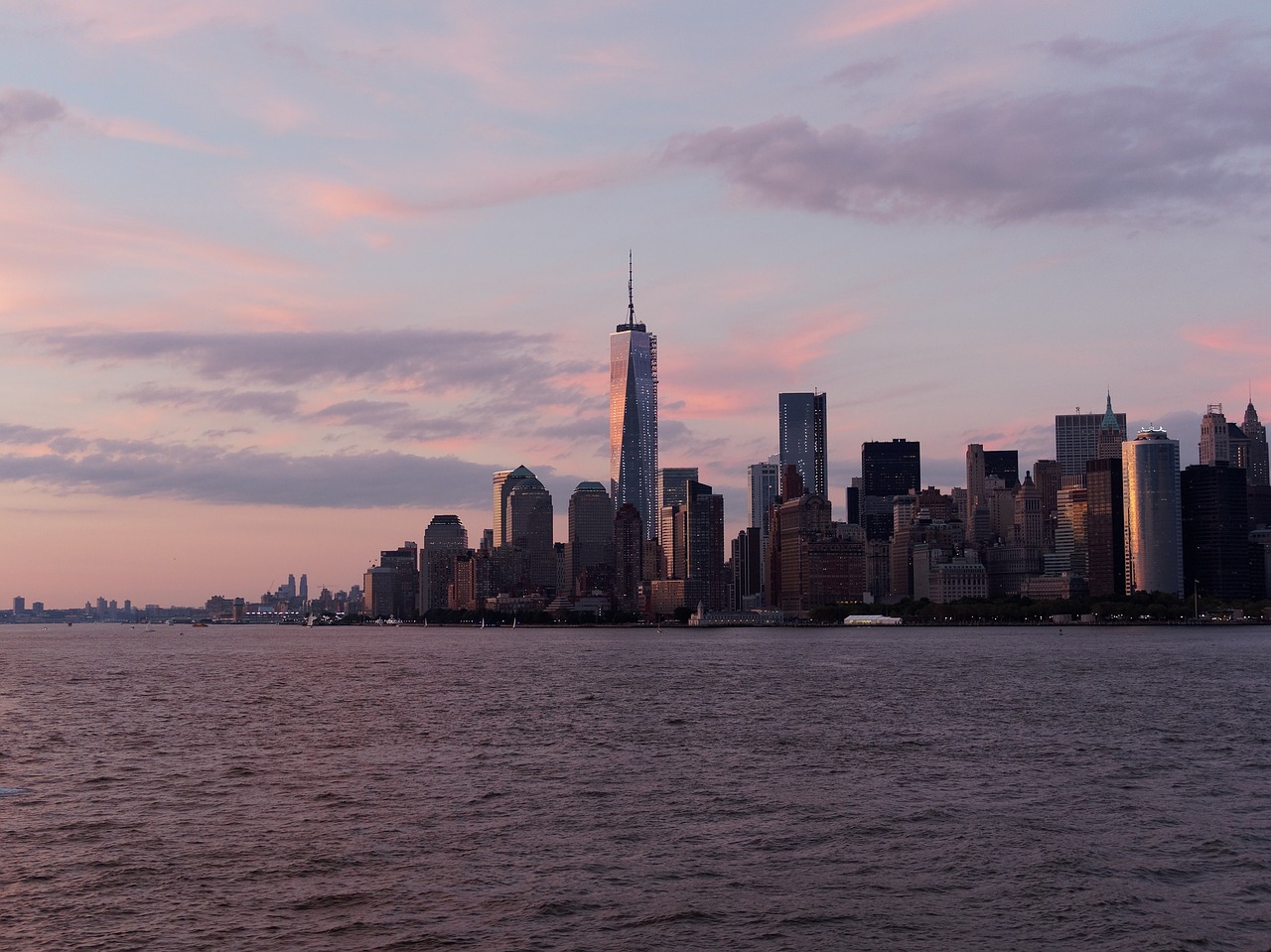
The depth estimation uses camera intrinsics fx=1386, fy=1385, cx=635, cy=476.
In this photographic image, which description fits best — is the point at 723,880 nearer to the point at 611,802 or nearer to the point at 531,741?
the point at 611,802

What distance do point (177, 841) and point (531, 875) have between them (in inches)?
559

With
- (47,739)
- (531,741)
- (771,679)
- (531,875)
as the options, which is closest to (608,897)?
(531,875)

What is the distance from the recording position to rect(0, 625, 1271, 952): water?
1515 inches

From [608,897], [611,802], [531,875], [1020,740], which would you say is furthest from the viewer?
[1020,740]

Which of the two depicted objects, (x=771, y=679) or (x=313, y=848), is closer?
(x=313, y=848)

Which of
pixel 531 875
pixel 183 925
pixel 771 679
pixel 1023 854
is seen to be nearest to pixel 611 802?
pixel 531 875

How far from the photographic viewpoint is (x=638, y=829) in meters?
52.0

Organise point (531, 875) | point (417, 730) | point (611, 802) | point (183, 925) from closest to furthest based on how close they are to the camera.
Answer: point (183, 925)
point (531, 875)
point (611, 802)
point (417, 730)

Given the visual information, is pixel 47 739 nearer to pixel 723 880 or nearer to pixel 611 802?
pixel 611 802

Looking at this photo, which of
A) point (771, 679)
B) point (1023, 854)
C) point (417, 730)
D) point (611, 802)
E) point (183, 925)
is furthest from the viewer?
point (771, 679)

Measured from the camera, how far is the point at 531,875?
44.3 metres

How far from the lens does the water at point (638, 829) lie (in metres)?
38.5

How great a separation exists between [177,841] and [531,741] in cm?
3380

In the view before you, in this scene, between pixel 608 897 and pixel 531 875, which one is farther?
pixel 531 875
